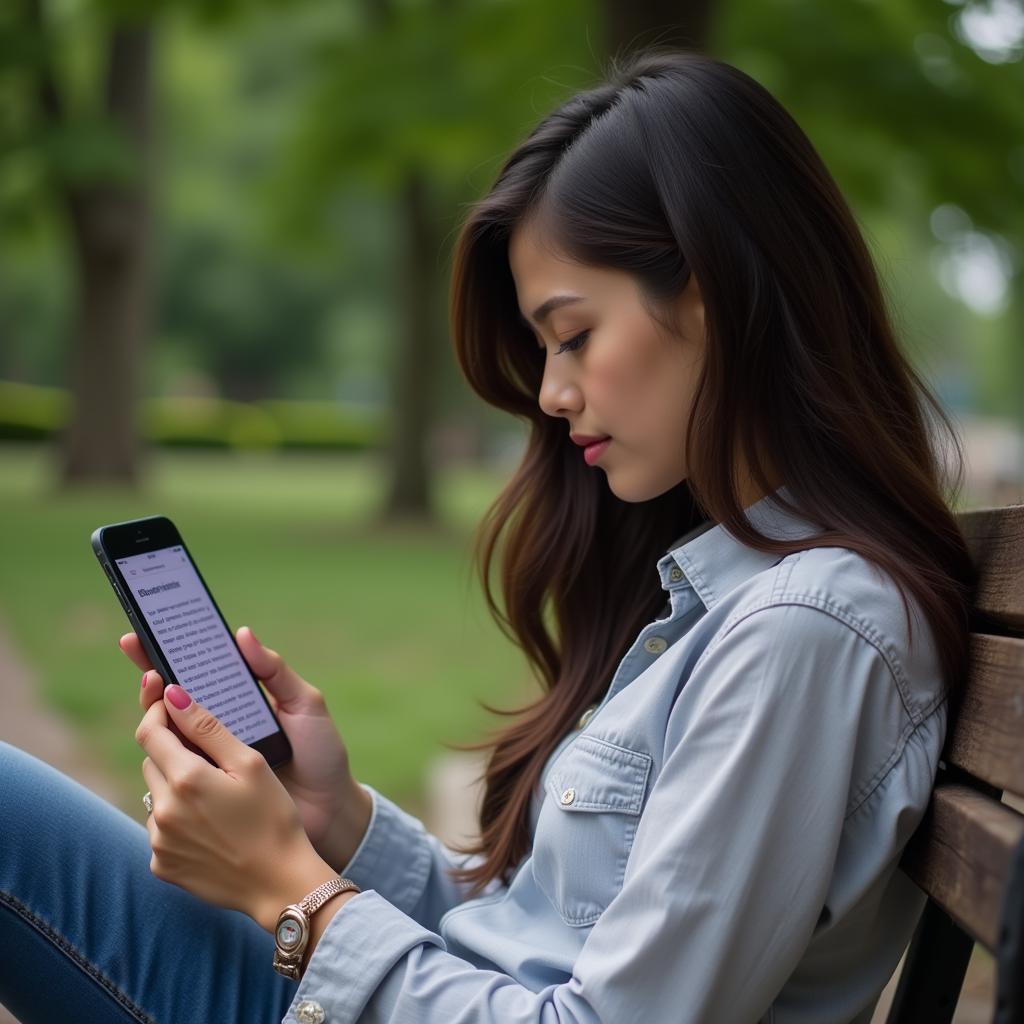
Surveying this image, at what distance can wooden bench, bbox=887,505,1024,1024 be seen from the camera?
111 cm

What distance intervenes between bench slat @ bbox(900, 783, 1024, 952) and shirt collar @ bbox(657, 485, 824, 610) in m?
0.34

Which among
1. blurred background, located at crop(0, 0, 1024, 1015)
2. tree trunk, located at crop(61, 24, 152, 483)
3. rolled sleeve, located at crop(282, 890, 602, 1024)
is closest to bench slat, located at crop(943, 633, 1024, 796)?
rolled sleeve, located at crop(282, 890, 602, 1024)

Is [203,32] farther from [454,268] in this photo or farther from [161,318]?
[161,318]

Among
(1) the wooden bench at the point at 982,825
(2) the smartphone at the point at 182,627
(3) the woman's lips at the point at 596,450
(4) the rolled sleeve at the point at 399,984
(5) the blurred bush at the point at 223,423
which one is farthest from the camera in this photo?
(5) the blurred bush at the point at 223,423

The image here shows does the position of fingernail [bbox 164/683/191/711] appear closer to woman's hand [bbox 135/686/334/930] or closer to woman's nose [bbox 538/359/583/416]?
woman's hand [bbox 135/686/334/930]

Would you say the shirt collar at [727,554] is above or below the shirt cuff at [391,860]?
above

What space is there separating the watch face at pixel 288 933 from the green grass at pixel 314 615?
2.73ft

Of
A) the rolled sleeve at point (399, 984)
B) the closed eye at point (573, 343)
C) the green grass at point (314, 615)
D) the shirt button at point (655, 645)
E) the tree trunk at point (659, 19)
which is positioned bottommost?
the green grass at point (314, 615)

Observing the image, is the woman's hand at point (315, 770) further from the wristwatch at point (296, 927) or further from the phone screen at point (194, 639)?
the wristwatch at point (296, 927)

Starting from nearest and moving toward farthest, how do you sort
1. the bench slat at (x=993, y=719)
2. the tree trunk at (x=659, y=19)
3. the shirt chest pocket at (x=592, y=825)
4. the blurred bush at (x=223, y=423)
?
1. the bench slat at (x=993, y=719)
2. the shirt chest pocket at (x=592, y=825)
3. the tree trunk at (x=659, y=19)
4. the blurred bush at (x=223, y=423)

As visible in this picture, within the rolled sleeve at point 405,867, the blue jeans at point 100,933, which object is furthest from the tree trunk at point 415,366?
the blue jeans at point 100,933

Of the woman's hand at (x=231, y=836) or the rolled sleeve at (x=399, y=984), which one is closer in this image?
the rolled sleeve at (x=399, y=984)

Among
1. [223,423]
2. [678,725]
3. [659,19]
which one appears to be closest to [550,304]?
[678,725]

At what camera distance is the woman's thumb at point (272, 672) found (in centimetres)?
203
